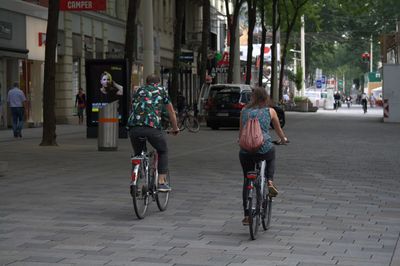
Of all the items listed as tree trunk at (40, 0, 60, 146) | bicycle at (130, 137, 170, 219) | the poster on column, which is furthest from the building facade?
bicycle at (130, 137, 170, 219)

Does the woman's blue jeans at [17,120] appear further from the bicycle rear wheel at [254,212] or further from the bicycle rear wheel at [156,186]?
the bicycle rear wheel at [254,212]

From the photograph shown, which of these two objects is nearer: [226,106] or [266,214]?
[266,214]

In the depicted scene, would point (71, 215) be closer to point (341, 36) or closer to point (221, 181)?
point (221, 181)

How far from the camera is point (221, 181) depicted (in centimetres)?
1505

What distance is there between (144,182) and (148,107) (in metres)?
0.84

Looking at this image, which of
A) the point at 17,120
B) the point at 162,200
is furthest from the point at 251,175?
the point at 17,120

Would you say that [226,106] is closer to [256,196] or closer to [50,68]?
[50,68]

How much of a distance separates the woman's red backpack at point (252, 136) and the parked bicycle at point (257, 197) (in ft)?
0.79

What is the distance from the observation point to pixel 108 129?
22.0 metres

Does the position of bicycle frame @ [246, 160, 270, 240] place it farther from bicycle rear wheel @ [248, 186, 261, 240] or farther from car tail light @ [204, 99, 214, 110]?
car tail light @ [204, 99, 214, 110]

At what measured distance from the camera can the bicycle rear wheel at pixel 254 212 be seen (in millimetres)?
9125

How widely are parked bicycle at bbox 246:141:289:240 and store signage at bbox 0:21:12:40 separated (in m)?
24.6

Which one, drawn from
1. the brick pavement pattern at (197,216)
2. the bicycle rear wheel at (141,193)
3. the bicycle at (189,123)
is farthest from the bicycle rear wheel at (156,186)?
the bicycle at (189,123)

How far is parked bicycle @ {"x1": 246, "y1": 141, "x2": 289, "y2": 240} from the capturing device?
9.18 metres
